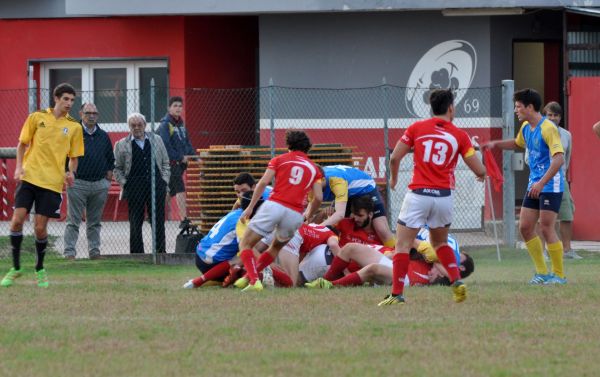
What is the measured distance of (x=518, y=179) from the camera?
2325 centimetres

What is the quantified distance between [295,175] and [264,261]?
37.3 inches

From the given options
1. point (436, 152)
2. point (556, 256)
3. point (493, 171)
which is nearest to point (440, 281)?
point (556, 256)

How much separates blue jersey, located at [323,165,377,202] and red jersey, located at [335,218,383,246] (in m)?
0.29

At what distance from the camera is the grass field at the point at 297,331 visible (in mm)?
8023

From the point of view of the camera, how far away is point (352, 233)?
14.2 m

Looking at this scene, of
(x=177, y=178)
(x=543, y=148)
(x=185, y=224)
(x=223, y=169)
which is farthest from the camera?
(x=223, y=169)

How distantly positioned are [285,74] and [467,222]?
14.4 ft

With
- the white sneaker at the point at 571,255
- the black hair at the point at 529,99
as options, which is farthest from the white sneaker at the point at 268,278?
the white sneaker at the point at 571,255

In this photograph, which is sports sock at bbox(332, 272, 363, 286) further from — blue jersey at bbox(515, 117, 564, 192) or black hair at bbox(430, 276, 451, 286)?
blue jersey at bbox(515, 117, 564, 192)

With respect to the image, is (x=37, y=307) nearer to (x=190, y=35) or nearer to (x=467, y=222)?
(x=467, y=222)

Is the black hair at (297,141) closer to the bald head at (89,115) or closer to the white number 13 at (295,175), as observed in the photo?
the white number 13 at (295,175)

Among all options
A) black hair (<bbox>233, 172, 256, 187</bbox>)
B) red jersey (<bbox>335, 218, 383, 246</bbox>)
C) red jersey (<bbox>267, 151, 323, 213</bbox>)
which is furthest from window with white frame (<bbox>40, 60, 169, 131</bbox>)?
red jersey (<bbox>267, 151, 323, 213</bbox>)

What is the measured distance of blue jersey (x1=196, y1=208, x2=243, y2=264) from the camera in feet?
44.3

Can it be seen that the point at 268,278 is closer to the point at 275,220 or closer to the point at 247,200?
the point at 247,200
